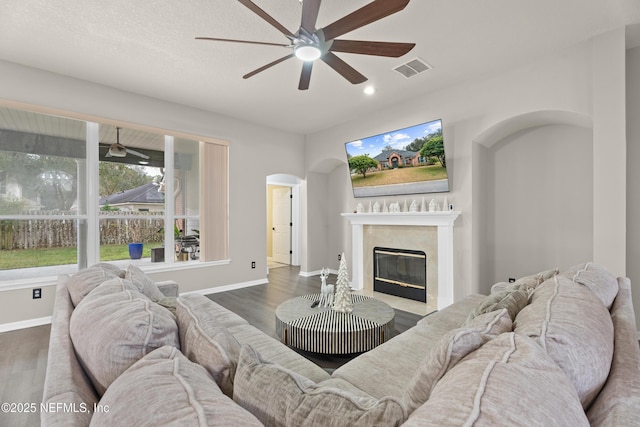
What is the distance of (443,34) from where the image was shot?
2.83 meters

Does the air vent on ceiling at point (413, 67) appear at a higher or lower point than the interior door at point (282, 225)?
higher

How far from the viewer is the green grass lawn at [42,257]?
3.52m

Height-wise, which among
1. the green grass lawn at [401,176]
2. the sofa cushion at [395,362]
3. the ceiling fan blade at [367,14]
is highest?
the ceiling fan blade at [367,14]

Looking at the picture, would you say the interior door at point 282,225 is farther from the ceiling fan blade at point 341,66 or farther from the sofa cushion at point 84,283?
the sofa cushion at point 84,283

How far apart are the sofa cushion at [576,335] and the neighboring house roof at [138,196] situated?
4.73m

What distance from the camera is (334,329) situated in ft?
7.77

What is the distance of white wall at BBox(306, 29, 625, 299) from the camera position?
3.04 metres

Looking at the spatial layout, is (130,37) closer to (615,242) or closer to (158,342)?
(158,342)

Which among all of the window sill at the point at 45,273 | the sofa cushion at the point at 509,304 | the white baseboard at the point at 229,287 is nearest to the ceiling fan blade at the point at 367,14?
the sofa cushion at the point at 509,304

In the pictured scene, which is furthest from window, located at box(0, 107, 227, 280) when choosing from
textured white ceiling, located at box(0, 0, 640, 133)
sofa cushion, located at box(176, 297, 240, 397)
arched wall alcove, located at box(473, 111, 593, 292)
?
arched wall alcove, located at box(473, 111, 593, 292)

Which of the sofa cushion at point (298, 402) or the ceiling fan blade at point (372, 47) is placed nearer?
the sofa cushion at point (298, 402)

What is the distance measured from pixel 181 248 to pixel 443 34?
14.8 ft

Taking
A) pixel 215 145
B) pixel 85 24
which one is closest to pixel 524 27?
pixel 85 24

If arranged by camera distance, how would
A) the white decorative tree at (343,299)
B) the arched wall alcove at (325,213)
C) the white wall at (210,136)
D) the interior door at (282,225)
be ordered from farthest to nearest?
the interior door at (282,225) → the arched wall alcove at (325,213) → the white wall at (210,136) → the white decorative tree at (343,299)
